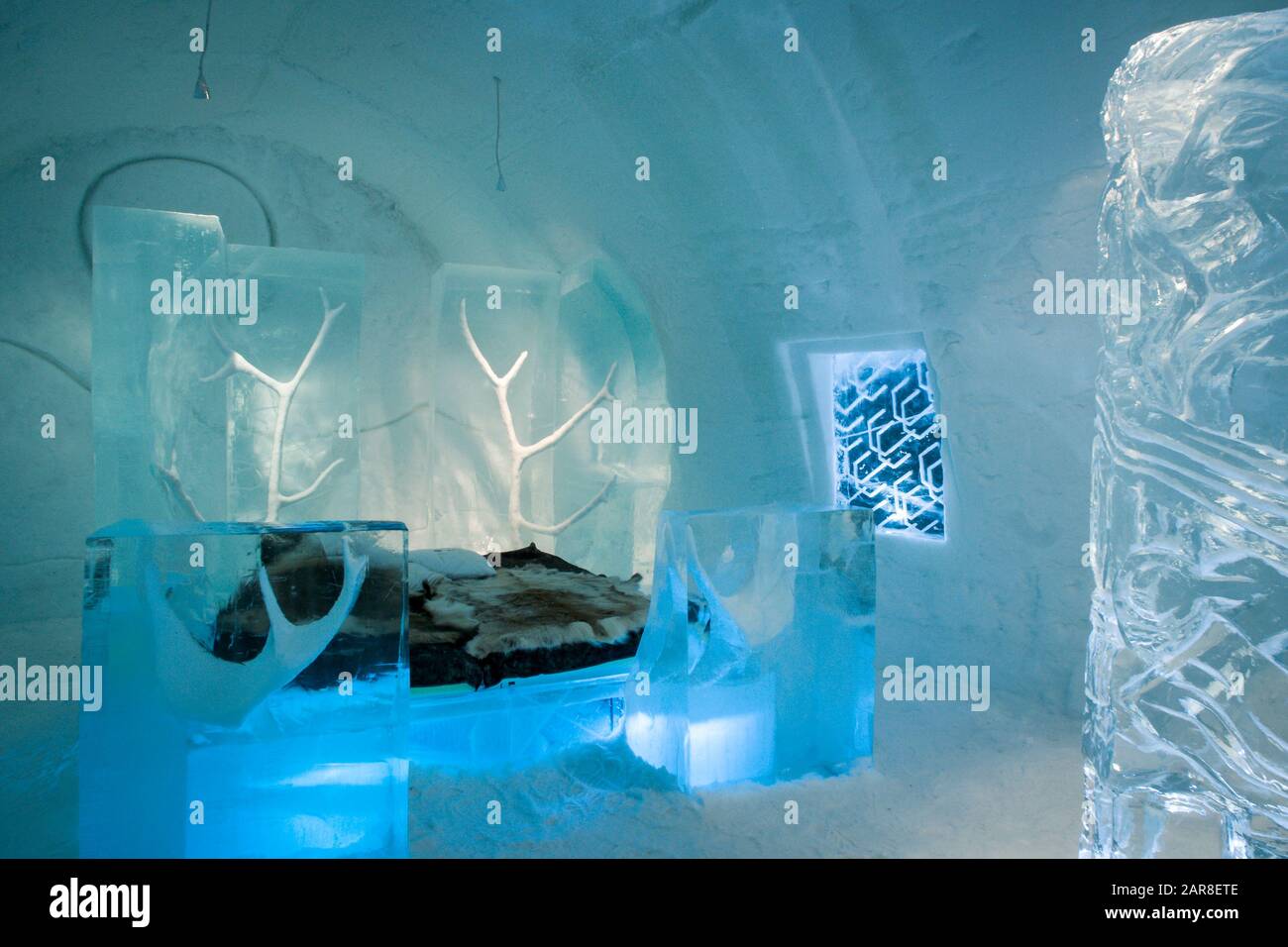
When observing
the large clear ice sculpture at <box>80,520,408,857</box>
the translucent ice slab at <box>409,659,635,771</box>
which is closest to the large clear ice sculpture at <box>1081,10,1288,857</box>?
the large clear ice sculpture at <box>80,520,408,857</box>

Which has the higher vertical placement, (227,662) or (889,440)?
(889,440)

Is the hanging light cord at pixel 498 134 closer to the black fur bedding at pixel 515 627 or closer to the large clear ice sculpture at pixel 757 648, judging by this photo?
the black fur bedding at pixel 515 627

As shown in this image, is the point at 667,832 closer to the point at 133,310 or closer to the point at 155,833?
the point at 155,833

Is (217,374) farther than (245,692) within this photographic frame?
Yes

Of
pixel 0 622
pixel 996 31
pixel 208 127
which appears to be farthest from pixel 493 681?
pixel 208 127

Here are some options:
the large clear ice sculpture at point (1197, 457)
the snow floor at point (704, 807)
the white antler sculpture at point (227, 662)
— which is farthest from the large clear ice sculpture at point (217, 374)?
the large clear ice sculpture at point (1197, 457)

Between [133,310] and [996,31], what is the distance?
3.70 m

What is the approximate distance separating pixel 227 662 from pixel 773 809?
1.63m

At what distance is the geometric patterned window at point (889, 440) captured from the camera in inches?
173

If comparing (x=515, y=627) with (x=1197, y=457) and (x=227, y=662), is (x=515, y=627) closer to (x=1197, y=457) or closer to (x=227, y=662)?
(x=227, y=662)

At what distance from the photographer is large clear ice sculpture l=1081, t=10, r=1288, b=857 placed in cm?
144

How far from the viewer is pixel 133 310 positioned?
11.7 ft

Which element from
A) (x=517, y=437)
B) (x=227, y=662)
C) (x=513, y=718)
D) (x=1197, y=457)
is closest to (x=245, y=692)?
(x=227, y=662)

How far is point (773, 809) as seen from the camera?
251cm
